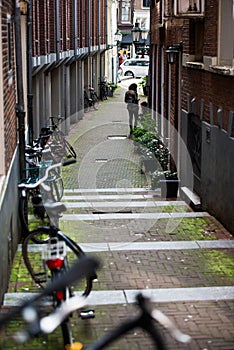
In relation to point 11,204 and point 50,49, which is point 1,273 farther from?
point 50,49

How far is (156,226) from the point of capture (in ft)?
32.6

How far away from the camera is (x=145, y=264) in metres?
7.85

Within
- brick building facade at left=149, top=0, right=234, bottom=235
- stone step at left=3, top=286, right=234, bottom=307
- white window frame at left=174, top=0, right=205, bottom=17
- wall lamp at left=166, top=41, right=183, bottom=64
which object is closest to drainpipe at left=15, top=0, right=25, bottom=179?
brick building facade at left=149, top=0, right=234, bottom=235

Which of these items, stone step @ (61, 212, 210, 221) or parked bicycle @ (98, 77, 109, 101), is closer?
stone step @ (61, 212, 210, 221)

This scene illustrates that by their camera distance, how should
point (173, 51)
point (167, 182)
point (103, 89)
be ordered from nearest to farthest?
1. point (167, 182)
2. point (173, 51)
3. point (103, 89)

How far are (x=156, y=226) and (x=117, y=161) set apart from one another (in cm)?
854

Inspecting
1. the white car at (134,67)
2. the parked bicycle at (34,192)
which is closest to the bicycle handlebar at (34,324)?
the parked bicycle at (34,192)

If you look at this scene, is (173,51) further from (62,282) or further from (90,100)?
(90,100)

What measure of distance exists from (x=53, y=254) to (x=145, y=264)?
2796 mm

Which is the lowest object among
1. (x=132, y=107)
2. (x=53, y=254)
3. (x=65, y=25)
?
(x=132, y=107)

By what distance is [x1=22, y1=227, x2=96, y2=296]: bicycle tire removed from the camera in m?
5.92

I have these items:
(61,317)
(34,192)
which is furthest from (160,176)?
(61,317)

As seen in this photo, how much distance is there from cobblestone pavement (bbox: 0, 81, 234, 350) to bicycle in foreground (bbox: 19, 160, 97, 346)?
0.20 metres

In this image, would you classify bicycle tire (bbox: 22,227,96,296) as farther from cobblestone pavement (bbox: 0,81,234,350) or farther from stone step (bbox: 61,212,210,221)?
stone step (bbox: 61,212,210,221)
